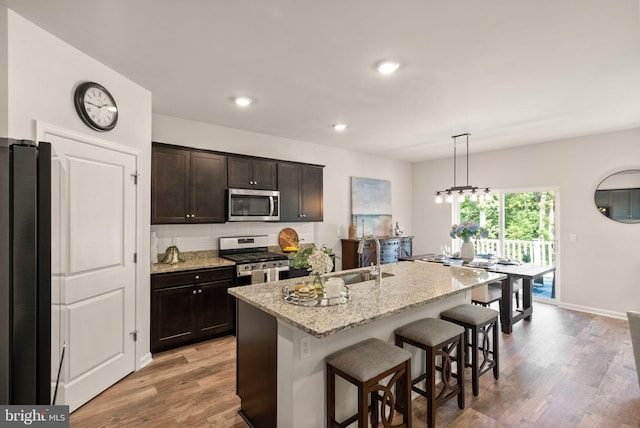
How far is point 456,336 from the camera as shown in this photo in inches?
88.0

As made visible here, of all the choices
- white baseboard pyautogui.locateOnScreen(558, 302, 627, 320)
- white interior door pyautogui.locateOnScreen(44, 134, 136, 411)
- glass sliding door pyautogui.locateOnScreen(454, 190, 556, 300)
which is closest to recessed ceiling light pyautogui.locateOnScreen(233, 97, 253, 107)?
white interior door pyautogui.locateOnScreen(44, 134, 136, 411)

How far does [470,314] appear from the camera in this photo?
258 centimetres

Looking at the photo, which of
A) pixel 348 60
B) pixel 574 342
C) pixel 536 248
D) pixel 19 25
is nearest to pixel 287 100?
pixel 348 60

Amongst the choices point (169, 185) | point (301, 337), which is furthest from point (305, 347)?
point (169, 185)

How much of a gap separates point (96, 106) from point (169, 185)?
115cm

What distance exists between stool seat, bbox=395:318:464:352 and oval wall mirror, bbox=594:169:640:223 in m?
3.95

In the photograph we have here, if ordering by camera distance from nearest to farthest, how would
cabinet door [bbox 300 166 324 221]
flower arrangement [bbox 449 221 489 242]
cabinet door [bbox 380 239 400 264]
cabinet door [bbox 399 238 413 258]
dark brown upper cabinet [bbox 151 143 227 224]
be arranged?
dark brown upper cabinet [bbox 151 143 227 224], flower arrangement [bbox 449 221 489 242], cabinet door [bbox 300 166 324 221], cabinet door [bbox 380 239 400 264], cabinet door [bbox 399 238 413 258]

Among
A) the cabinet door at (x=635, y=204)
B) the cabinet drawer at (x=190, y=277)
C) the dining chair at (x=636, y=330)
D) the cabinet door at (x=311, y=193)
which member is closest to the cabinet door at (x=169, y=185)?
the cabinet drawer at (x=190, y=277)

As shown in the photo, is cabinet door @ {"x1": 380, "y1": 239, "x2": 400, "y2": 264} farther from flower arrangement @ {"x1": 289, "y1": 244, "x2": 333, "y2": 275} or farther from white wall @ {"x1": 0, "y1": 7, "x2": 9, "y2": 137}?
white wall @ {"x1": 0, "y1": 7, "x2": 9, "y2": 137}

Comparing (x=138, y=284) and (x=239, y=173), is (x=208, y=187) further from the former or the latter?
(x=138, y=284)

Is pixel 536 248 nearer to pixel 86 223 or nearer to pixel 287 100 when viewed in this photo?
pixel 287 100

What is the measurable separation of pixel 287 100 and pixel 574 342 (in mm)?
4249

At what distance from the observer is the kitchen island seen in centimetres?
172

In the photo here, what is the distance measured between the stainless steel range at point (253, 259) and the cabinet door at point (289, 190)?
Answer: 49 cm
